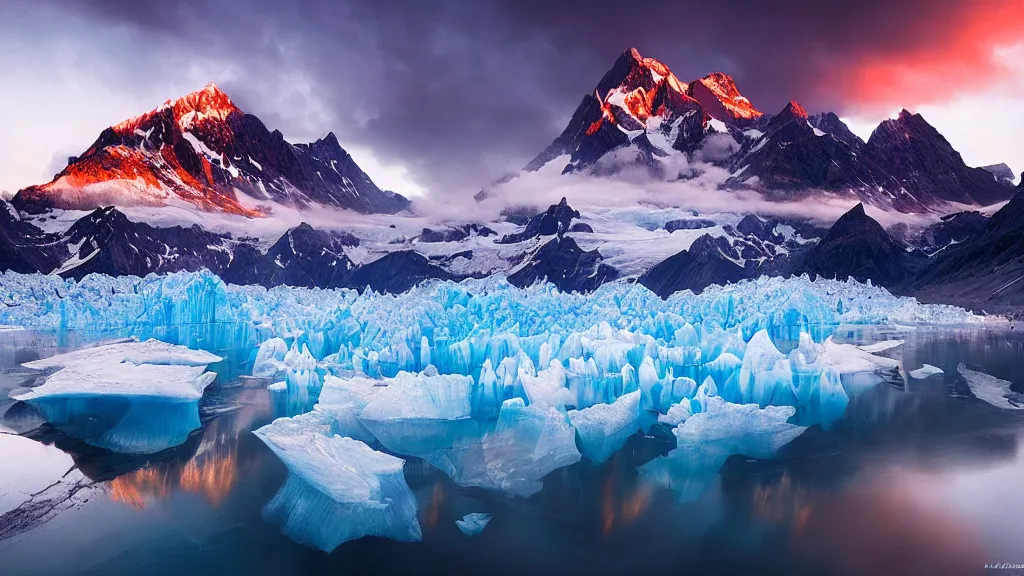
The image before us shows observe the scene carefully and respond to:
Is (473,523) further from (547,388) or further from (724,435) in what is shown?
(724,435)

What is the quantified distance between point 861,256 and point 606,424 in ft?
331

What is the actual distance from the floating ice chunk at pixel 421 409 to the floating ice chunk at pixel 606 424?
246cm

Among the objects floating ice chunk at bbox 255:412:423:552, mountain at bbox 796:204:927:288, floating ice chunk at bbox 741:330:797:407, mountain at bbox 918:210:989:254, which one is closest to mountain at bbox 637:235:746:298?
mountain at bbox 796:204:927:288

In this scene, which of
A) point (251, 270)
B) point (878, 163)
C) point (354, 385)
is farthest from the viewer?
point (878, 163)

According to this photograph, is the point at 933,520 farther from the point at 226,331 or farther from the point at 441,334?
the point at 226,331

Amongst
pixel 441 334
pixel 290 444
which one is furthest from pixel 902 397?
pixel 290 444

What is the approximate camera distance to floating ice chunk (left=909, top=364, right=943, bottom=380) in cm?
1941

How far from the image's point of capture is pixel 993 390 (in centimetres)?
1716

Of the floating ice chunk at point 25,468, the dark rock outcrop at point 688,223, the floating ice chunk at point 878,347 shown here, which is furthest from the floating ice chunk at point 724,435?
the dark rock outcrop at point 688,223

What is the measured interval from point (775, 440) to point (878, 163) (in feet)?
654

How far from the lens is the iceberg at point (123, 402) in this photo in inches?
484

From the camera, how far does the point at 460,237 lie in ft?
592

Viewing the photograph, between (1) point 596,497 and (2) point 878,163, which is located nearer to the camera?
(1) point 596,497

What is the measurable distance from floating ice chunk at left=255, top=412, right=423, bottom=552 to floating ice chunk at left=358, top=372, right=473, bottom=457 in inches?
129
